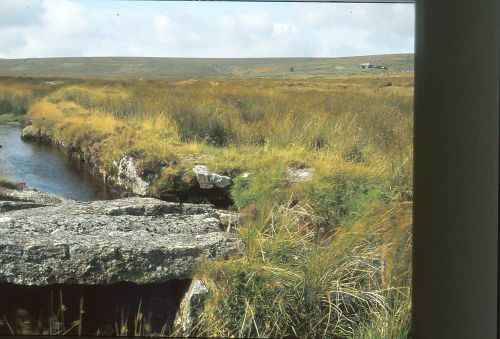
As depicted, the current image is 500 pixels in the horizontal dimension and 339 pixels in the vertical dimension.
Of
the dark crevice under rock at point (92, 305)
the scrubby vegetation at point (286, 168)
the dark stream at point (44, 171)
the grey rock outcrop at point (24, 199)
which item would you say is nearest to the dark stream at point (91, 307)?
the dark crevice under rock at point (92, 305)

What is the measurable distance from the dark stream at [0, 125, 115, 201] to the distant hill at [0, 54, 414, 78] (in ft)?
1.64

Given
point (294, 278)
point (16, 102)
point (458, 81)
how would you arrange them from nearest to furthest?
point (458, 81) < point (294, 278) < point (16, 102)

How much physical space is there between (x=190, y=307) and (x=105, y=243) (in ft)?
2.32

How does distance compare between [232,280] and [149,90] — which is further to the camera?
[149,90]

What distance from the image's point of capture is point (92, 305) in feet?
15.7

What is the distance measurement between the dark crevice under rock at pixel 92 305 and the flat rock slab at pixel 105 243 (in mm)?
54

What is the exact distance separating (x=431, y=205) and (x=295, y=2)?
7.03 feet

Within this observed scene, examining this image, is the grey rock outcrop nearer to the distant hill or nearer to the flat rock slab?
the flat rock slab

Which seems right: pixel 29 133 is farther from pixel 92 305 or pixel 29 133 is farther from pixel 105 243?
pixel 92 305

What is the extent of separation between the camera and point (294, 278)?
4.73 metres

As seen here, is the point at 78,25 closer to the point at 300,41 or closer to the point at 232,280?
the point at 300,41

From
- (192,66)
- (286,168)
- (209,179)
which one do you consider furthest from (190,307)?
(192,66)

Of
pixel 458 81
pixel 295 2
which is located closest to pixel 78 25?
pixel 295 2

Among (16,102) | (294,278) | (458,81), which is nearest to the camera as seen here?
(458,81)
